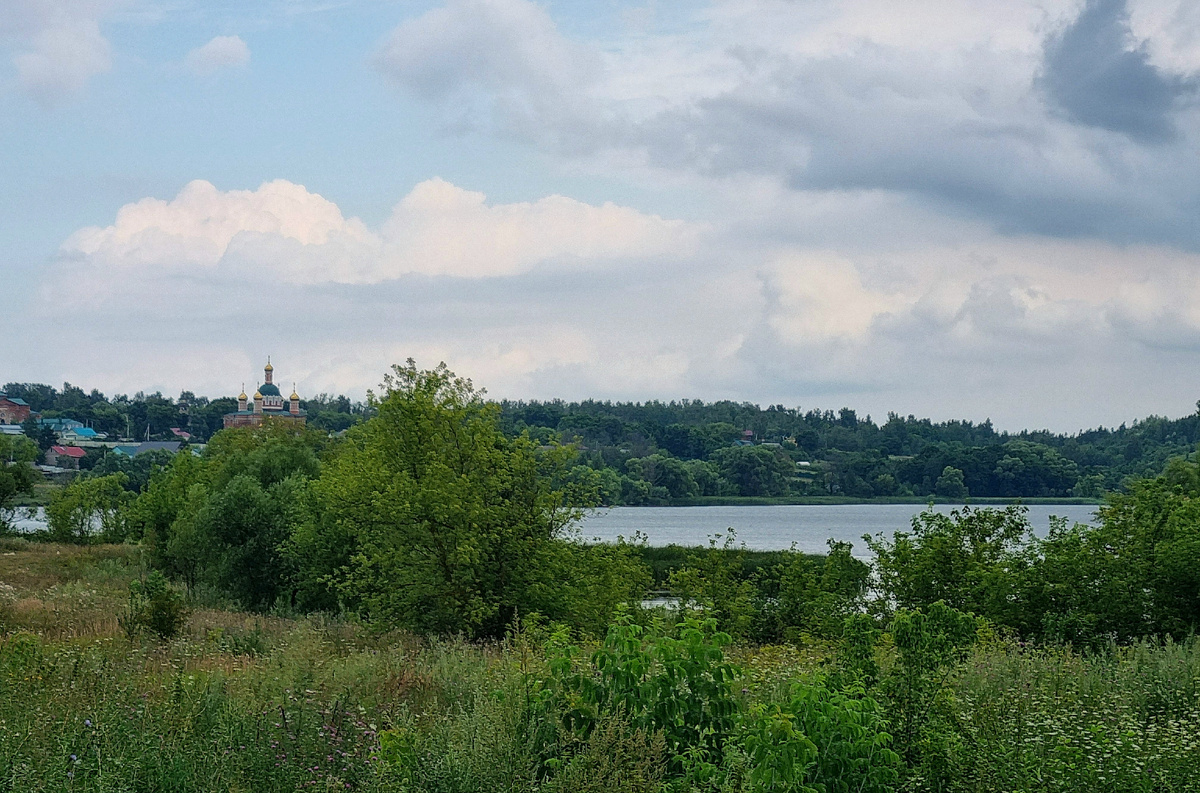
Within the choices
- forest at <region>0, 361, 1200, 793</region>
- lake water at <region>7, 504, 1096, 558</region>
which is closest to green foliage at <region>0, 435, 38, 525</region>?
lake water at <region>7, 504, 1096, 558</region>

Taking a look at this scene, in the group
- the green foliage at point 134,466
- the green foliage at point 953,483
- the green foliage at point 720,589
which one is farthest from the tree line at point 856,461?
the green foliage at point 720,589

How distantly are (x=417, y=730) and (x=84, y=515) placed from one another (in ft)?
217

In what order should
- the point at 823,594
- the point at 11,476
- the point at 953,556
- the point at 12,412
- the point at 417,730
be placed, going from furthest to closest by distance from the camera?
the point at 12,412 → the point at 11,476 → the point at 823,594 → the point at 953,556 → the point at 417,730

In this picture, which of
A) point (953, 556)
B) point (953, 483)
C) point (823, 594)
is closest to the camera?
point (953, 556)

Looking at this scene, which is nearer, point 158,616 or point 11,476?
point 158,616

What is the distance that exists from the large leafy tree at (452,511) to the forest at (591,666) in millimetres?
62

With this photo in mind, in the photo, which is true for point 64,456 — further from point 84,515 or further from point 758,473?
point 758,473

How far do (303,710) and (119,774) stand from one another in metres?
1.57

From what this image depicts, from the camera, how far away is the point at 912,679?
7.32 m

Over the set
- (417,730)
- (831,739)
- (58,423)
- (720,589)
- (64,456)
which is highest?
(58,423)

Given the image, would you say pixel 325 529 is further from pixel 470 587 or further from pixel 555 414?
pixel 555 414

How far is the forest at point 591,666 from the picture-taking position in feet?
21.0

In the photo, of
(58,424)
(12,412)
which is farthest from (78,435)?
(12,412)

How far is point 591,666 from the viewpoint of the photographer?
7.67m
